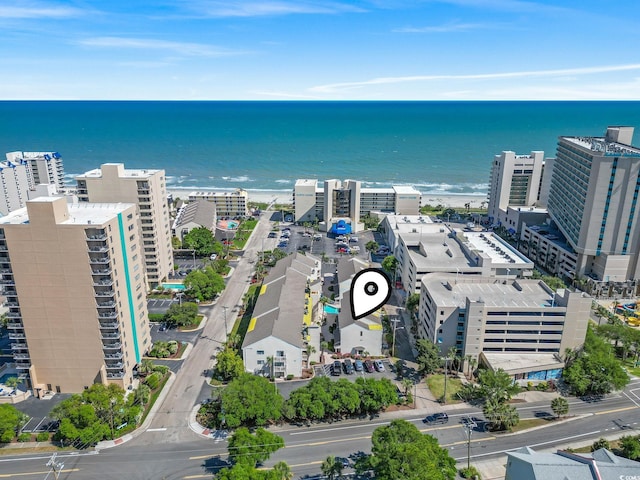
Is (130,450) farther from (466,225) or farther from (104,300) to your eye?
(466,225)

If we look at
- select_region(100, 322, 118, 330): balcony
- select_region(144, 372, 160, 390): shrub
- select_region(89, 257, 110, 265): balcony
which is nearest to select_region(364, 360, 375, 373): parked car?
select_region(144, 372, 160, 390): shrub

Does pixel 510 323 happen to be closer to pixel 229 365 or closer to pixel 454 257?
pixel 454 257

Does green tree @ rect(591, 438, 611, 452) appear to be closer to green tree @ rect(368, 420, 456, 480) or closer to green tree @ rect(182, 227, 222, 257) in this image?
green tree @ rect(368, 420, 456, 480)

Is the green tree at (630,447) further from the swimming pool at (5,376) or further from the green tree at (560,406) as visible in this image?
the swimming pool at (5,376)

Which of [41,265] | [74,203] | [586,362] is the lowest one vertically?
[586,362]

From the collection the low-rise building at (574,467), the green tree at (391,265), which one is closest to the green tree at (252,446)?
the low-rise building at (574,467)

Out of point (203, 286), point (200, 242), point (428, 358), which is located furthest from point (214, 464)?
point (200, 242)

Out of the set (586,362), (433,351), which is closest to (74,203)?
(433,351)
